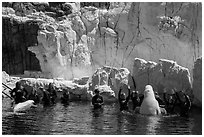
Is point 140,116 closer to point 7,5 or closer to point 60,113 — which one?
point 60,113

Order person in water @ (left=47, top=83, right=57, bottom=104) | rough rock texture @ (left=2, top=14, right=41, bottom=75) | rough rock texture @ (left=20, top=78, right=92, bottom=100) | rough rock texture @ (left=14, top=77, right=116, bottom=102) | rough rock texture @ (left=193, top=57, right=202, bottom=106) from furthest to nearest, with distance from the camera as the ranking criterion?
rough rock texture @ (left=2, top=14, right=41, bottom=75)
rough rock texture @ (left=20, top=78, right=92, bottom=100)
rough rock texture @ (left=14, top=77, right=116, bottom=102)
person in water @ (left=47, top=83, right=57, bottom=104)
rough rock texture @ (left=193, top=57, right=202, bottom=106)

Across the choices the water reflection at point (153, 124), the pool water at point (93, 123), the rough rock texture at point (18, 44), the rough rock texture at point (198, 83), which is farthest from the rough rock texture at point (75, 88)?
the rough rock texture at point (18, 44)

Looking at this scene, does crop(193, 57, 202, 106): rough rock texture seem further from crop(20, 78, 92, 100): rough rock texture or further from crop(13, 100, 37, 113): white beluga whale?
crop(13, 100, 37, 113): white beluga whale

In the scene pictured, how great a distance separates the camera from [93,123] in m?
12.4

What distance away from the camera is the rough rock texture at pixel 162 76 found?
18.0m

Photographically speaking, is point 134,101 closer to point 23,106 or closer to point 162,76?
point 162,76

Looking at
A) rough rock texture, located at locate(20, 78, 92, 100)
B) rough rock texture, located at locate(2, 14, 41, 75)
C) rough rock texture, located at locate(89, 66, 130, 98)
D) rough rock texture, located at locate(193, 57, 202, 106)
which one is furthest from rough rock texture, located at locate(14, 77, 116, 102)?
rough rock texture, located at locate(2, 14, 41, 75)

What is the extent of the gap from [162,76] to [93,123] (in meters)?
7.27

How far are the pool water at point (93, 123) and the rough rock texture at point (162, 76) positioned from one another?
267cm

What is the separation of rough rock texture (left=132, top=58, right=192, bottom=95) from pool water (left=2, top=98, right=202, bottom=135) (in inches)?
105

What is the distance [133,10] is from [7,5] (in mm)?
11863

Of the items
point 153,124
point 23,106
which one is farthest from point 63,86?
point 153,124

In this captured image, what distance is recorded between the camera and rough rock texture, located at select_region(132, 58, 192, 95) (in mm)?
17984

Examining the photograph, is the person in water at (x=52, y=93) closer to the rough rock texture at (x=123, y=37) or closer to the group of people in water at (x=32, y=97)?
the group of people in water at (x=32, y=97)
